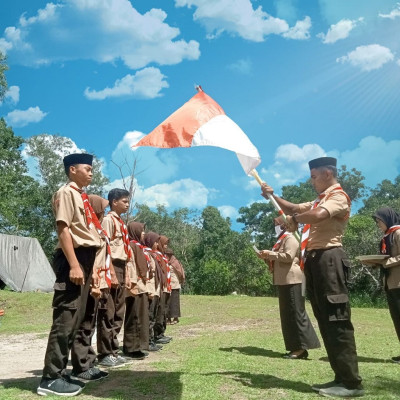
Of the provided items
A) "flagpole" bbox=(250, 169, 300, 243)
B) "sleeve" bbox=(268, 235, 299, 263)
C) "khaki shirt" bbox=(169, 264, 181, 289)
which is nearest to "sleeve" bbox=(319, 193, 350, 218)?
"flagpole" bbox=(250, 169, 300, 243)

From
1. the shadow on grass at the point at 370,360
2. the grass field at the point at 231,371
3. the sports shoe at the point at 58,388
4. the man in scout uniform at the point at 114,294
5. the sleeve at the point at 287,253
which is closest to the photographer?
the sports shoe at the point at 58,388

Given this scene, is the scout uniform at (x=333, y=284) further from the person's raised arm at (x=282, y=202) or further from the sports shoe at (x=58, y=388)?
the sports shoe at (x=58, y=388)

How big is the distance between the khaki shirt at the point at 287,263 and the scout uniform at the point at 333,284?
2239 millimetres

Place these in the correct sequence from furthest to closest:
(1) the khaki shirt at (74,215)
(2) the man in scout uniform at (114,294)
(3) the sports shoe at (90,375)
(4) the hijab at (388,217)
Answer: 1. (4) the hijab at (388,217)
2. (2) the man in scout uniform at (114,294)
3. (3) the sports shoe at (90,375)
4. (1) the khaki shirt at (74,215)

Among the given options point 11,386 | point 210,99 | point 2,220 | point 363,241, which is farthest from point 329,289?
point 2,220

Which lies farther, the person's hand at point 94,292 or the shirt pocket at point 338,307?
the person's hand at point 94,292

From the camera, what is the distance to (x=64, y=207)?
193 inches

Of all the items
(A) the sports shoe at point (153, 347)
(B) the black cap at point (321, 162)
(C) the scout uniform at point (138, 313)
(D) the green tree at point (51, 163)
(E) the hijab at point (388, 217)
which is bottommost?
(A) the sports shoe at point (153, 347)

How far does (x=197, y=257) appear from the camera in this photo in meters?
44.1

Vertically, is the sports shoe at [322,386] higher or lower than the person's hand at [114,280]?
lower

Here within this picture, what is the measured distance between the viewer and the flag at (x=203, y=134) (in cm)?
534

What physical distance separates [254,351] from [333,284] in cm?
317

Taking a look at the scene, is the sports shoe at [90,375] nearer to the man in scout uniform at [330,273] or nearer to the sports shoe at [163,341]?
the man in scout uniform at [330,273]

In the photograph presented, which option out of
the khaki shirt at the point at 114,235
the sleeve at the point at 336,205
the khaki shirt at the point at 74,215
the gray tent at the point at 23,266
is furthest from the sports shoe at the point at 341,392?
the gray tent at the point at 23,266
